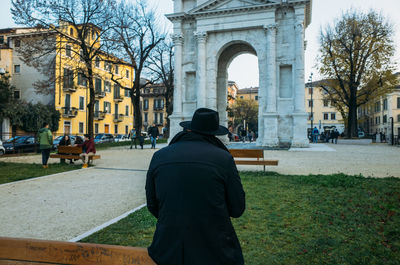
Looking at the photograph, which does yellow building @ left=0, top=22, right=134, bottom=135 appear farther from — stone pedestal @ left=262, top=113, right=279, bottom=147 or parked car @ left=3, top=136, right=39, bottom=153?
stone pedestal @ left=262, top=113, right=279, bottom=147

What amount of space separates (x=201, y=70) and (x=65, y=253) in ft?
82.7

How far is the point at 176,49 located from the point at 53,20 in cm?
1027

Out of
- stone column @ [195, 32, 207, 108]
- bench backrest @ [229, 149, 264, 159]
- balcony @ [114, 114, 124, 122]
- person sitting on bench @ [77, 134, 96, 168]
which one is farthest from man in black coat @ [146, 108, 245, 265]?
balcony @ [114, 114, 124, 122]

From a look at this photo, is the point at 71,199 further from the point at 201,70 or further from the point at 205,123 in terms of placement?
the point at 201,70

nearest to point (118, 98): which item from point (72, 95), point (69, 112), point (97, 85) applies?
point (97, 85)

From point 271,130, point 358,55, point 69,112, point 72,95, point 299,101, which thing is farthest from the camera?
point 72,95

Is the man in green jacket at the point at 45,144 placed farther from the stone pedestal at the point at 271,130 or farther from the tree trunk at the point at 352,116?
the tree trunk at the point at 352,116

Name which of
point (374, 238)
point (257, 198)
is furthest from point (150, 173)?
point (257, 198)

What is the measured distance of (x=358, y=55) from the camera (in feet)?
109

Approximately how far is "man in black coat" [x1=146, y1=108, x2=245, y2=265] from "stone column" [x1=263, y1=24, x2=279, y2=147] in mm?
22556

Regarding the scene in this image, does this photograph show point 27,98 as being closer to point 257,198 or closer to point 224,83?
point 224,83

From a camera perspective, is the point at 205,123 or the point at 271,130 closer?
the point at 205,123

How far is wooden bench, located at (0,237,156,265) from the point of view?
2.24 m

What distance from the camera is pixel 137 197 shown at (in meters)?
7.47
